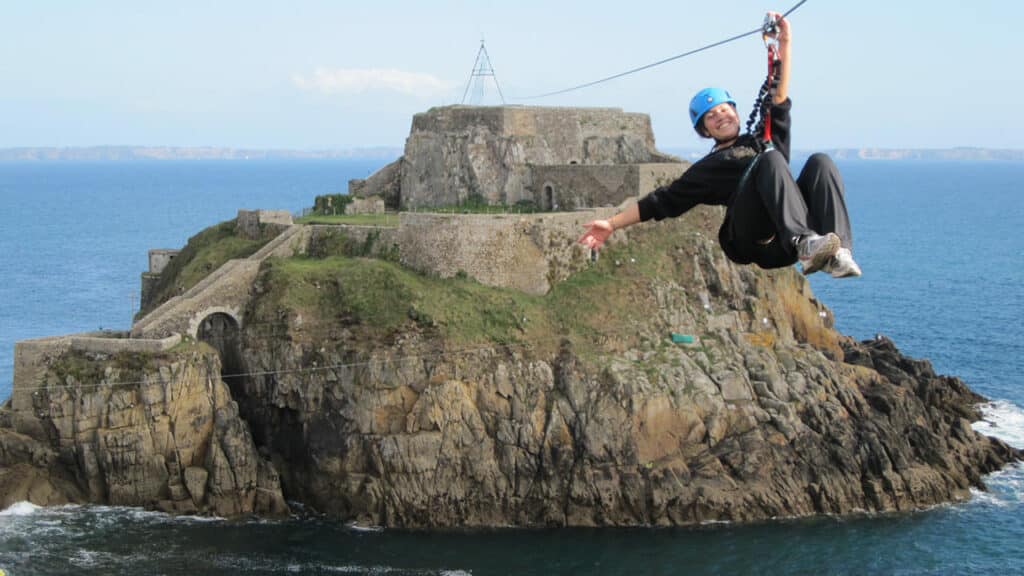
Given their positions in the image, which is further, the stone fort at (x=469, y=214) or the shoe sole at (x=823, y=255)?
the stone fort at (x=469, y=214)

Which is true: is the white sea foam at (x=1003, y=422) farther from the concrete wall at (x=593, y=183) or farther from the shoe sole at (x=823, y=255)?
the shoe sole at (x=823, y=255)

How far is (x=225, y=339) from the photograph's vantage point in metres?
50.6

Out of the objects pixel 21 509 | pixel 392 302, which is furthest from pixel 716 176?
pixel 21 509

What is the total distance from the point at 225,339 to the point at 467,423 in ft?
34.7

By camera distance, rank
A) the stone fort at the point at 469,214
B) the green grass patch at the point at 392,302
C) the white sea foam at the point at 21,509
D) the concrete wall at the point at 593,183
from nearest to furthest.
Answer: the white sea foam at the point at 21,509, the green grass patch at the point at 392,302, the stone fort at the point at 469,214, the concrete wall at the point at 593,183

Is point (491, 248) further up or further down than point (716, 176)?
further down

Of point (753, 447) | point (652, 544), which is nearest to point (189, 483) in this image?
point (652, 544)

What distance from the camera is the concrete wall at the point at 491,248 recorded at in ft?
168

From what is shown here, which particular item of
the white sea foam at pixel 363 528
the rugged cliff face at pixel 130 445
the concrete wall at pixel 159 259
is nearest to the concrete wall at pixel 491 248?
the rugged cliff face at pixel 130 445

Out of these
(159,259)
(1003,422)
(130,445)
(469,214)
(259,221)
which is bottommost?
(1003,422)

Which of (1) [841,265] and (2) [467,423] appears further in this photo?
(2) [467,423]

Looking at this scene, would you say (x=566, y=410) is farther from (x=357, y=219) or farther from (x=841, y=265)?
(x=841, y=265)

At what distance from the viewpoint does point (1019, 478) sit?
1983 inches

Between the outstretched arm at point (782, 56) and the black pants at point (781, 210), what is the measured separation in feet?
1.96
